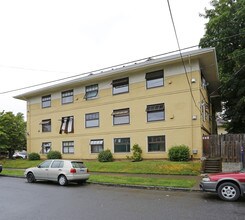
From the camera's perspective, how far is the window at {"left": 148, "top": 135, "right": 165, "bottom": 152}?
78.5ft

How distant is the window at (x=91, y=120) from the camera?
1103 inches

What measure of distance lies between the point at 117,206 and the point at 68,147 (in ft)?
69.5

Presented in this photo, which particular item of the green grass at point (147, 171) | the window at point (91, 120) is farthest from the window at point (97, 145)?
the green grass at point (147, 171)

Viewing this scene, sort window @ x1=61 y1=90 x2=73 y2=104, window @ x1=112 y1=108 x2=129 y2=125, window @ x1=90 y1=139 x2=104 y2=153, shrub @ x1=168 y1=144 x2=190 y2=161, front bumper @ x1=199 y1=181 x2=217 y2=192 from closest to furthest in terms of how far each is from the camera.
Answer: front bumper @ x1=199 y1=181 x2=217 y2=192, shrub @ x1=168 y1=144 x2=190 y2=161, window @ x1=112 y1=108 x2=129 y2=125, window @ x1=90 y1=139 x2=104 y2=153, window @ x1=61 y1=90 x2=73 y2=104

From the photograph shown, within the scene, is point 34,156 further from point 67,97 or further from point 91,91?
point 91,91

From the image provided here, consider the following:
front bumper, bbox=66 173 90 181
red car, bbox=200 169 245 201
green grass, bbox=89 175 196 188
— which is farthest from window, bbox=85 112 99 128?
red car, bbox=200 169 245 201

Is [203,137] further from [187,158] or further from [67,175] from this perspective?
[67,175]

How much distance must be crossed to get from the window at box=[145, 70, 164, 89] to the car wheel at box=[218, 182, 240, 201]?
14309mm

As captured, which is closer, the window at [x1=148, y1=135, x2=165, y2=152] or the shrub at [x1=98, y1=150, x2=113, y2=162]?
the window at [x1=148, y1=135, x2=165, y2=152]

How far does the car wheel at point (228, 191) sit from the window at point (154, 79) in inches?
563

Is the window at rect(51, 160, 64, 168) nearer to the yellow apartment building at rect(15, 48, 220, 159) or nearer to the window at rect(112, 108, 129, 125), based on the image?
the yellow apartment building at rect(15, 48, 220, 159)

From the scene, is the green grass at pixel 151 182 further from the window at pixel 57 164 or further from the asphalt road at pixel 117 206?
the window at pixel 57 164

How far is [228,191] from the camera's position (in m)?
10.7

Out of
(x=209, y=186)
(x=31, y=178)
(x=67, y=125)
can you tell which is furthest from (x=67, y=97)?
(x=209, y=186)
